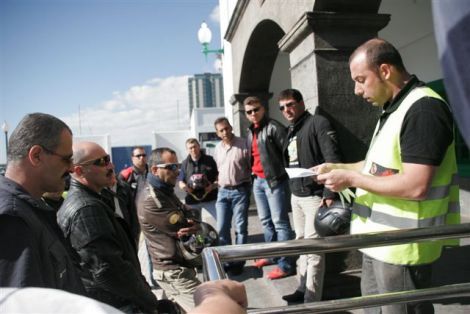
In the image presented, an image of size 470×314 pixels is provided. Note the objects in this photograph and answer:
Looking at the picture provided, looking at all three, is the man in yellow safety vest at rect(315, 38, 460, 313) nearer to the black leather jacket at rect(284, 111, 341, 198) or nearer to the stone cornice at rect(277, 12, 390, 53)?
the black leather jacket at rect(284, 111, 341, 198)

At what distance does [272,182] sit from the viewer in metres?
4.39

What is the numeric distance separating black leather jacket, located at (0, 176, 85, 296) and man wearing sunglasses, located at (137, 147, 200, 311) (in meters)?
1.44

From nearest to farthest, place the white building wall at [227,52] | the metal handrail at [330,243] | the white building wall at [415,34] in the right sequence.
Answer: the metal handrail at [330,243], the white building wall at [415,34], the white building wall at [227,52]

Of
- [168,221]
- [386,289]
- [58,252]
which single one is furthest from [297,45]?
[58,252]

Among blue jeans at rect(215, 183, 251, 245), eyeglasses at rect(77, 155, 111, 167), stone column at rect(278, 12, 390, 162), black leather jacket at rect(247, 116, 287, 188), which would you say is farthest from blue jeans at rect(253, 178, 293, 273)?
eyeglasses at rect(77, 155, 111, 167)

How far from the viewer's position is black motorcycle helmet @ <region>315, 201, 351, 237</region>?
2682mm

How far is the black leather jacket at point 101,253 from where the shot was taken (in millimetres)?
2037

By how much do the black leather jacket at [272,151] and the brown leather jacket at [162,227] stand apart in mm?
1512

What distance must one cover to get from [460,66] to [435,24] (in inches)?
3.1

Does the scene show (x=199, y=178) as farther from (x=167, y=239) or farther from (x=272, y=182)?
(x=167, y=239)

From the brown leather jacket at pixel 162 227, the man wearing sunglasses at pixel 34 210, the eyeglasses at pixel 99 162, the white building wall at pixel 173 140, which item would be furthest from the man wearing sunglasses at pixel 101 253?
the white building wall at pixel 173 140

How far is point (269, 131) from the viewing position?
14.7 feet

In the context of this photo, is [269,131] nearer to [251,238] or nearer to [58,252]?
[251,238]

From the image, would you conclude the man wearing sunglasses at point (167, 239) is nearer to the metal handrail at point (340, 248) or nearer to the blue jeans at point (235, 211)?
the metal handrail at point (340, 248)
